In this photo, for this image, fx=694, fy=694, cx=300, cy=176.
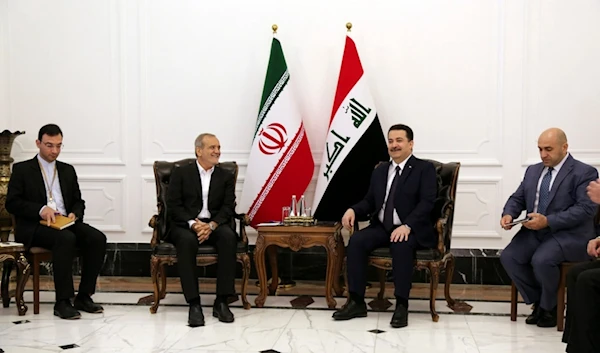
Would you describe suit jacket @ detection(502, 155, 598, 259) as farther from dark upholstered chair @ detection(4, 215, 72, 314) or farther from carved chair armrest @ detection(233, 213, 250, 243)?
dark upholstered chair @ detection(4, 215, 72, 314)

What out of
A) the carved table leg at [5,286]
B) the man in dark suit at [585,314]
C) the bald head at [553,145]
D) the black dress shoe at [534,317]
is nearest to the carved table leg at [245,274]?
the carved table leg at [5,286]

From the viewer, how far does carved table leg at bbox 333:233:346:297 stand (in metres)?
5.30

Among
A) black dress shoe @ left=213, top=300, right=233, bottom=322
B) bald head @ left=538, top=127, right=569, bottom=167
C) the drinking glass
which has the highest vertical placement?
bald head @ left=538, top=127, right=569, bottom=167

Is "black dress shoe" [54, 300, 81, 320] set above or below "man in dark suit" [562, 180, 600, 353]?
below

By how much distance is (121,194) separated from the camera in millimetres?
6406

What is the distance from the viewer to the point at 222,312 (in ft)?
16.1

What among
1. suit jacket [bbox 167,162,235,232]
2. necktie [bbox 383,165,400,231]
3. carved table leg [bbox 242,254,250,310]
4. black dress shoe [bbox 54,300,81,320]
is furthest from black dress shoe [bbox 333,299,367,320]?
black dress shoe [bbox 54,300,81,320]

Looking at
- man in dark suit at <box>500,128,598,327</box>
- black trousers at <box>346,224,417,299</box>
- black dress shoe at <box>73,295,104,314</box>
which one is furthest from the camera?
black dress shoe at <box>73,295,104,314</box>

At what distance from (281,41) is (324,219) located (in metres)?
1.62

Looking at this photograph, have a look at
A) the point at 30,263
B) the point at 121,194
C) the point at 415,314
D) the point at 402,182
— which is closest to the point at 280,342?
the point at 415,314

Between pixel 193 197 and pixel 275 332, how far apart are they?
4.33 feet

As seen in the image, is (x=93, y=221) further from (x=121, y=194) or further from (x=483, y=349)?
(x=483, y=349)

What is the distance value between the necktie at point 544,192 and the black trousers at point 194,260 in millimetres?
2192

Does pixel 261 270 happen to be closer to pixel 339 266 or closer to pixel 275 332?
pixel 339 266
